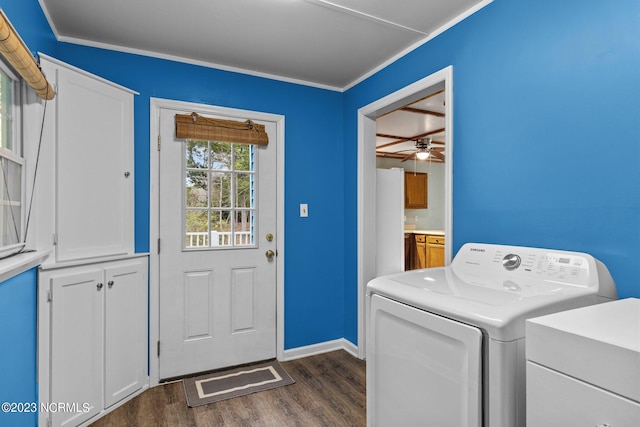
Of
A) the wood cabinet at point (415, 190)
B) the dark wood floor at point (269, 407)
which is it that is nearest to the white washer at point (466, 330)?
the dark wood floor at point (269, 407)

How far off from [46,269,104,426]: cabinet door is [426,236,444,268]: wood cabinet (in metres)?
4.78

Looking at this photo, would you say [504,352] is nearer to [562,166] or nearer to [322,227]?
[562,166]

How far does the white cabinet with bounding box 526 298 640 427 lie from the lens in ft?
2.58

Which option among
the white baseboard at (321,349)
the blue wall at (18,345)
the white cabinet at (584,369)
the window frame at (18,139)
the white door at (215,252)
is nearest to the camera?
the white cabinet at (584,369)

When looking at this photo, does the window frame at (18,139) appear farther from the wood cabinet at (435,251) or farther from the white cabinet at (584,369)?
the wood cabinet at (435,251)

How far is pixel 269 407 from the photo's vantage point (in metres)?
2.23

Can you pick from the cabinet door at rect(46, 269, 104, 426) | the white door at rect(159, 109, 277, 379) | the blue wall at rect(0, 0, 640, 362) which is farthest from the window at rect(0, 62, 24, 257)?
the white door at rect(159, 109, 277, 379)

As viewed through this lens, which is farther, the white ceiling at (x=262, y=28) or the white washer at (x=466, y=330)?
the white ceiling at (x=262, y=28)

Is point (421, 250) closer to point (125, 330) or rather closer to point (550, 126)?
point (550, 126)

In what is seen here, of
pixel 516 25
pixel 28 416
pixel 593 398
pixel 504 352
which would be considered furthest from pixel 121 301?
pixel 516 25

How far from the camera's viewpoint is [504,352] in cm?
105

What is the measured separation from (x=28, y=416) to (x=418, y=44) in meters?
2.94

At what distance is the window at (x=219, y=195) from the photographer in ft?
8.80

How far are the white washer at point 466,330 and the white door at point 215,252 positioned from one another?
1.47m
